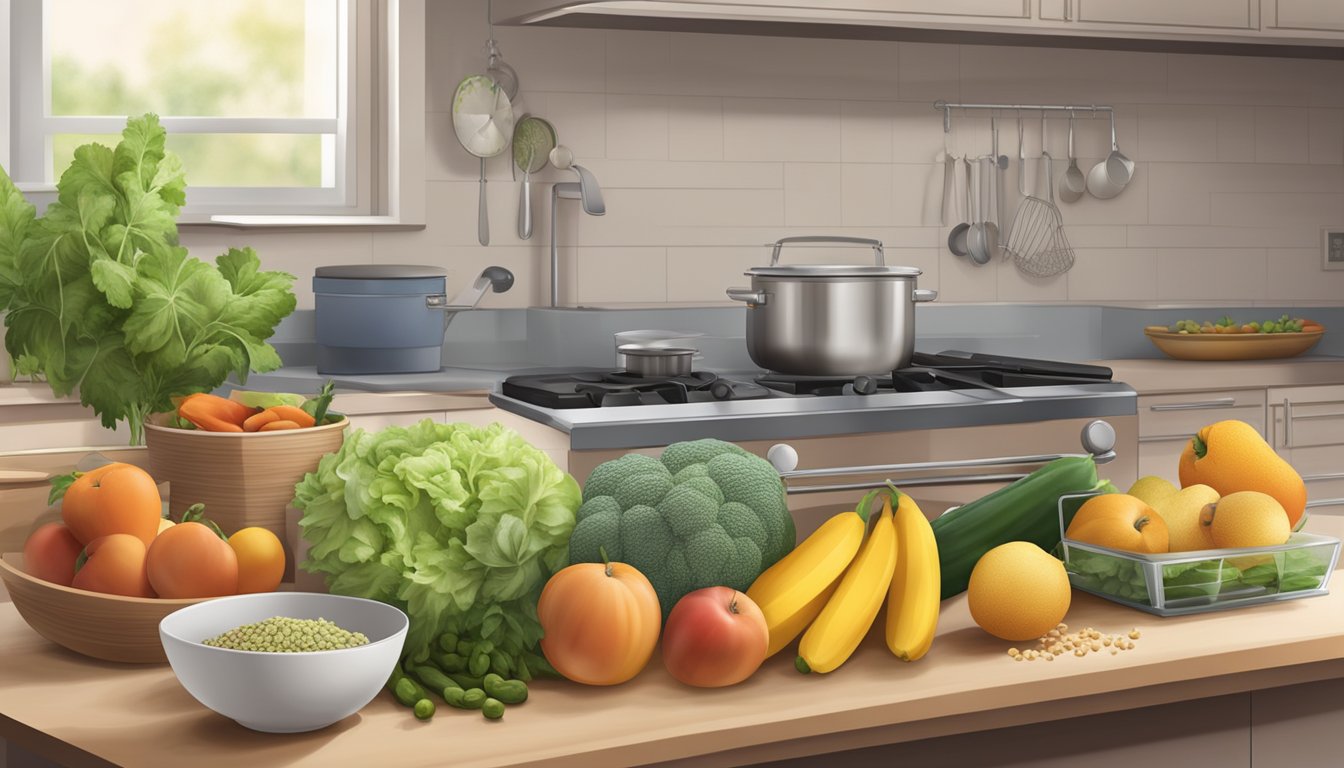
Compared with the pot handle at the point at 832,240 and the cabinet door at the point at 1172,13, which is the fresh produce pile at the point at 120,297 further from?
the cabinet door at the point at 1172,13

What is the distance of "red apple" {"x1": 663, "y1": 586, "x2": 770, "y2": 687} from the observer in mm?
960

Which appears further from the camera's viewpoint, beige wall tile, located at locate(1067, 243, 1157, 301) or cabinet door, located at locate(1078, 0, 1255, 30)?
beige wall tile, located at locate(1067, 243, 1157, 301)

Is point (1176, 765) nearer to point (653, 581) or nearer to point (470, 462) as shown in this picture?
point (653, 581)

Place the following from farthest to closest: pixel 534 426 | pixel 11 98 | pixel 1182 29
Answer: pixel 1182 29 < pixel 11 98 < pixel 534 426

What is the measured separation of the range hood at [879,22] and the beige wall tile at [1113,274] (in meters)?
0.60

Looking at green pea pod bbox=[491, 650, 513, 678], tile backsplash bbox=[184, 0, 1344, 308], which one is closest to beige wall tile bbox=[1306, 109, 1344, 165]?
tile backsplash bbox=[184, 0, 1344, 308]

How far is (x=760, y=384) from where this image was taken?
8.60ft

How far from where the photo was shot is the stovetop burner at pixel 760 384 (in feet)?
7.87

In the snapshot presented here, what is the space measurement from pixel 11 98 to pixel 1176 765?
118 inches

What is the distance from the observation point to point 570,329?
3.21m

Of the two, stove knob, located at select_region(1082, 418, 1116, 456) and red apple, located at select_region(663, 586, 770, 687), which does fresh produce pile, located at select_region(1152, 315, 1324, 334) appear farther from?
red apple, located at select_region(663, 586, 770, 687)

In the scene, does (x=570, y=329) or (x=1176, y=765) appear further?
(x=570, y=329)

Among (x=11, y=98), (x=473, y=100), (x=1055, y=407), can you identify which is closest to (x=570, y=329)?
(x=473, y=100)

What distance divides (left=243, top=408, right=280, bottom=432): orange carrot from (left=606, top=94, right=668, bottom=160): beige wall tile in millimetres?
2331
